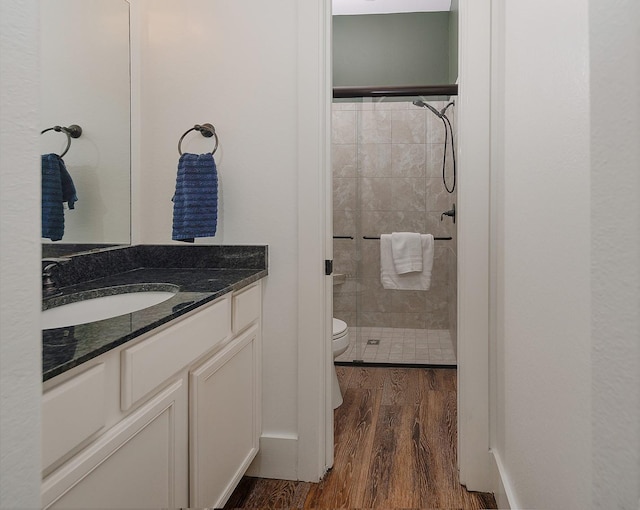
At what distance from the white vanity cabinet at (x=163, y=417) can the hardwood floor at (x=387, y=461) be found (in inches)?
9.2

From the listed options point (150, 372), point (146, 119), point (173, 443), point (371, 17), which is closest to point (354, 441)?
point (173, 443)

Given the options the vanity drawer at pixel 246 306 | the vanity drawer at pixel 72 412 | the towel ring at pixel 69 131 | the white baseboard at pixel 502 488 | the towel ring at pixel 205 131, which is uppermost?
the towel ring at pixel 205 131

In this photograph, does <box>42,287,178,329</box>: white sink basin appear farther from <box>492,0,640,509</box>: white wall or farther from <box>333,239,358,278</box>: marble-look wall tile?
<box>333,239,358,278</box>: marble-look wall tile

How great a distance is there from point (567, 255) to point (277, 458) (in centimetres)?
148

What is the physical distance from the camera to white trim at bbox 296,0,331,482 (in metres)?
2.03

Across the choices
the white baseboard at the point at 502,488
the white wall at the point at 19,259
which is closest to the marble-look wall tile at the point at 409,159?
the white baseboard at the point at 502,488

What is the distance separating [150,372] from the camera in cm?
124

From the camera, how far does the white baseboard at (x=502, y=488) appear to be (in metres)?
1.70

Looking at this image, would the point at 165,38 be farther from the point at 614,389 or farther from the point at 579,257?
the point at 614,389

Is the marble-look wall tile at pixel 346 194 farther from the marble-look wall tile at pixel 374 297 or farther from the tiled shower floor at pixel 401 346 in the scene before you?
the tiled shower floor at pixel 401 346

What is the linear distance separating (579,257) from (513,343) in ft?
2.33

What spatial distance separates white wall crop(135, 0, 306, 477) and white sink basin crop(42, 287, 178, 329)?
1.53 ft

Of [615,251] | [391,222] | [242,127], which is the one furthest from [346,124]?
[615,251]

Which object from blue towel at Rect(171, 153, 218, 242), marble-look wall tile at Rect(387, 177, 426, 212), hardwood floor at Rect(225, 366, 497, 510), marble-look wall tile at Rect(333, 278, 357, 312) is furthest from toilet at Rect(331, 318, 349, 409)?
marble-look wall tile at Rect(387, 177, 426, 212)
